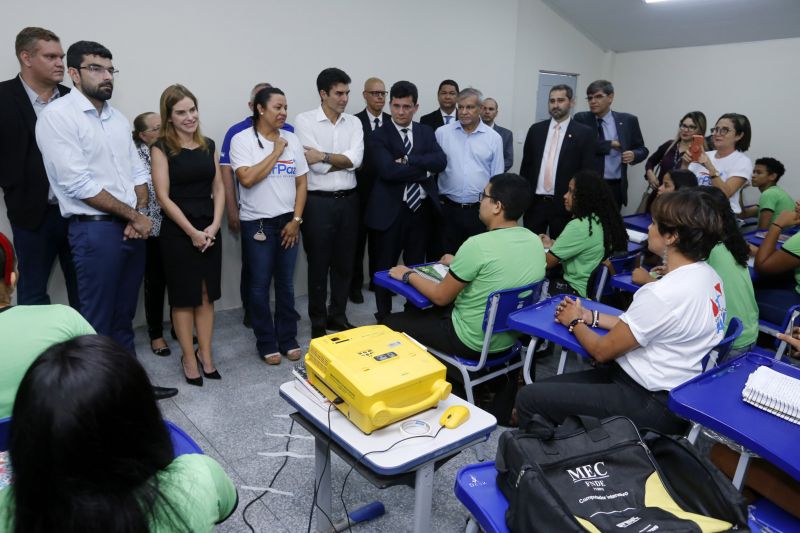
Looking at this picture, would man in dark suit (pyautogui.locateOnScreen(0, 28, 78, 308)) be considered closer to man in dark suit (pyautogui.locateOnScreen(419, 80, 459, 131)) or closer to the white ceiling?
man in dark suit (pyautogui.locateOnScreen(419, 80, 459, 131))

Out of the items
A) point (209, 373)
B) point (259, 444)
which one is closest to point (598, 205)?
point (259, 444)

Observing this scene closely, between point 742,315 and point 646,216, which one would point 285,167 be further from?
point 646,216

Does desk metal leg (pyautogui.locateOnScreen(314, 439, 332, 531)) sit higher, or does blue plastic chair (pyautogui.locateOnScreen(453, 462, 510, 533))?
blue plastic chair (pyautogui.locateOnScreen(453, 462, 510, 533))

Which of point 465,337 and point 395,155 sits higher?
point 395,155

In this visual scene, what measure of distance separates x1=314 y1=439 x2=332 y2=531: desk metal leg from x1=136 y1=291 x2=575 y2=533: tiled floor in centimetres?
11

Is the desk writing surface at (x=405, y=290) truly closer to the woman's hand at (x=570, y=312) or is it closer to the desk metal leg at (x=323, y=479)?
the woman's hand at (x=570, y=312)

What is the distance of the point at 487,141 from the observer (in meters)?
4.11

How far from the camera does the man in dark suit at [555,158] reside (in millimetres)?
4191

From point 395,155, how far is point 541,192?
1.32 meters

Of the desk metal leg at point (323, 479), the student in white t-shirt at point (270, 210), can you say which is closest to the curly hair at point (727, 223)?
the desk metal leg at point (323, 479)

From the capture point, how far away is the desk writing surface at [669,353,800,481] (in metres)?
1.42

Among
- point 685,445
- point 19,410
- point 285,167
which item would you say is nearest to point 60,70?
point 285,167

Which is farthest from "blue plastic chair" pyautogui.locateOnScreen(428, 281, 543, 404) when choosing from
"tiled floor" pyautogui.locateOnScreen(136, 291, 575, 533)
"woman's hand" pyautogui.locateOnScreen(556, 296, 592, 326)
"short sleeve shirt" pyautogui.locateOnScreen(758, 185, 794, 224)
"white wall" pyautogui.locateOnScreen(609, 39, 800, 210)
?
"white wall" pyautogui.locateOnScreen(609, 39, 800, 210)

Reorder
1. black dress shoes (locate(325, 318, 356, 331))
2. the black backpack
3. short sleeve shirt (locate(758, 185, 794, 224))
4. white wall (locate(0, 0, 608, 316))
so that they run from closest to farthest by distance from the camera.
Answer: the black backpack → white wall (locate(0, 0, 608, 316)) → black dress shoes (locate(325, 318, 356, 331)) → short sleeve shirt (locate(758, 185, 794, 224))
